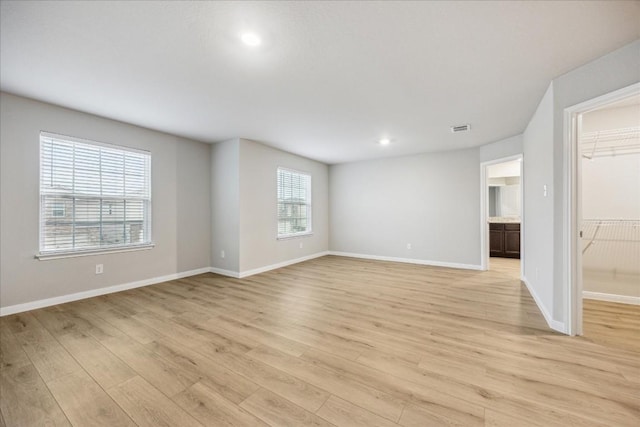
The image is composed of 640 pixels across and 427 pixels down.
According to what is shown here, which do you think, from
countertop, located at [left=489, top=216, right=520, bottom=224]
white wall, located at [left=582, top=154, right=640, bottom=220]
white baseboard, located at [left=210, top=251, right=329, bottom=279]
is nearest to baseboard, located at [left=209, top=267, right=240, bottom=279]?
white baseboard, located at [left=210, top=251, right=329, bottom=279]

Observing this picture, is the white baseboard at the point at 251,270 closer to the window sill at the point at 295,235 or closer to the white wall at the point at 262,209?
the white wall at the point at 262,209

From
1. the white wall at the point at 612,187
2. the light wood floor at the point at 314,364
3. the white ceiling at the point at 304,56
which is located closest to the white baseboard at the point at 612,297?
the light wood floor at the point at 314,364

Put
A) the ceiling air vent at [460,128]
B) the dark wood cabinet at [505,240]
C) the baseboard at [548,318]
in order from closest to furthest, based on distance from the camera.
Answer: the baseboard at [548,318] < the ceiling air vent at [460,128] < the dark wood cabinet at [505,240]

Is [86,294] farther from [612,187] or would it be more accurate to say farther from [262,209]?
[612,187]

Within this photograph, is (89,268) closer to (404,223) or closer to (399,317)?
(399,317)

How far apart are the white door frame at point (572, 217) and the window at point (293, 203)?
4.48m

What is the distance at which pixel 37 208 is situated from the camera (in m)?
3.09

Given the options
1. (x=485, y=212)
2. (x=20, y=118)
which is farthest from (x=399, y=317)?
(x=20, y=118)

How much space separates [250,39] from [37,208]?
11.0 feet

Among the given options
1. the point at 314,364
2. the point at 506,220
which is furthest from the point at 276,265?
the point at 506,220

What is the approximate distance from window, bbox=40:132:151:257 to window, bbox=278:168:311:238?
245cm

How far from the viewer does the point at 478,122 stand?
148 inches

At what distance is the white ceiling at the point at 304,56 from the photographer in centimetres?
169

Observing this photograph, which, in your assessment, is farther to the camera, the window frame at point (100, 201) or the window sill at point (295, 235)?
the window sill at point (295, 235)
